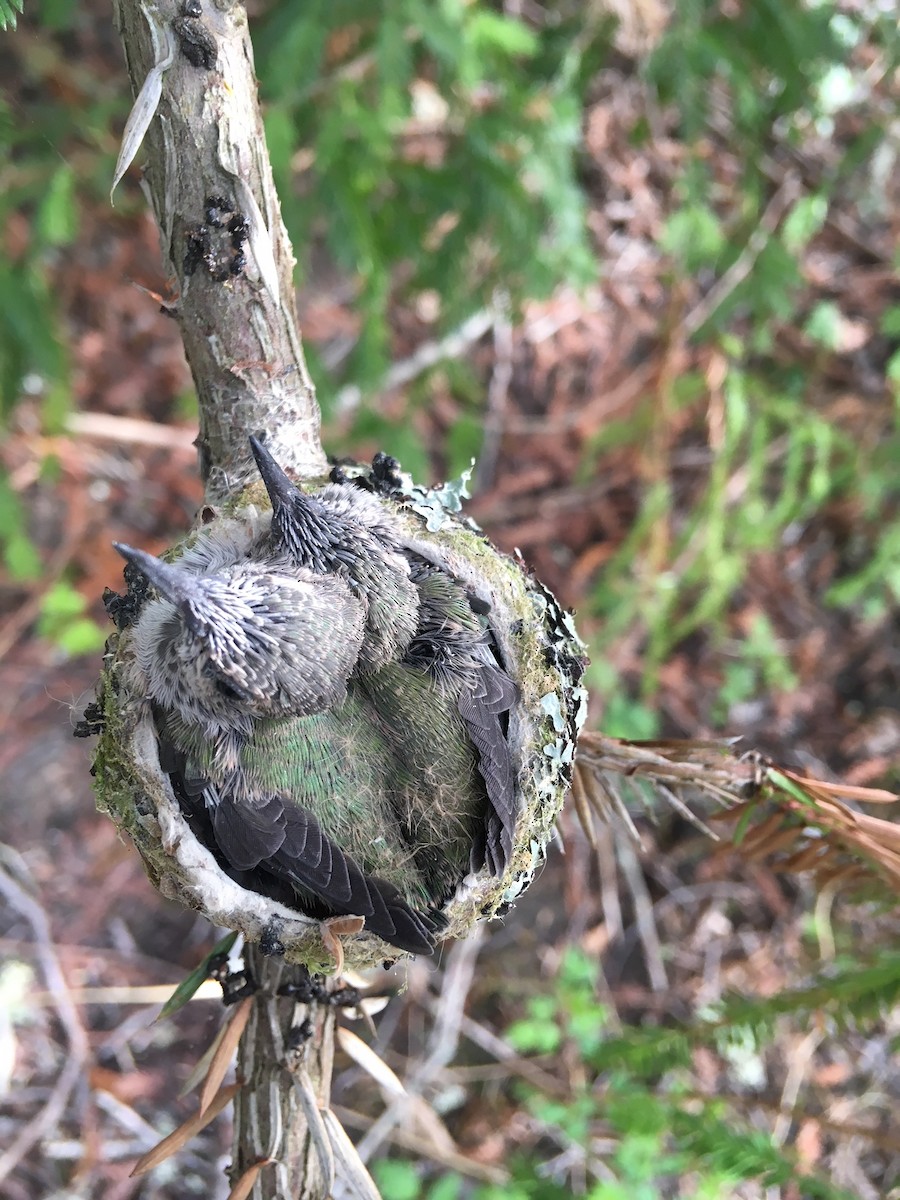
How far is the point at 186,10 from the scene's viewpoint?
1.20 meters

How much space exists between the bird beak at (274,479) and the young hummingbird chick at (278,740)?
0.51 feet

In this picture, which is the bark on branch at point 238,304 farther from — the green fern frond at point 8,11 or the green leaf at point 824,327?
the green leaf at point 824,327

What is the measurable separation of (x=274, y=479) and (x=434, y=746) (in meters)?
0.61

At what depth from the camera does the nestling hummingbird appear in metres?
1.51

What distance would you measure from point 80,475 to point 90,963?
2.07 meters

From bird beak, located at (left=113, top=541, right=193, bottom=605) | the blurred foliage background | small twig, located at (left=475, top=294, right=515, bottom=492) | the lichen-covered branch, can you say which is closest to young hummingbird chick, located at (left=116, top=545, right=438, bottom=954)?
bird beak, located at (left=113, top=541, right=193, bottom=605)

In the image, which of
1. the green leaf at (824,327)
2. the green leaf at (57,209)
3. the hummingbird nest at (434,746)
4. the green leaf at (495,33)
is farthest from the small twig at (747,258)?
the green leaf at (57,209)

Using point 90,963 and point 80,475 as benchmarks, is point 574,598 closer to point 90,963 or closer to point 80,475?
point 80,475

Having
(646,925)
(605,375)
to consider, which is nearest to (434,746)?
(646,925)

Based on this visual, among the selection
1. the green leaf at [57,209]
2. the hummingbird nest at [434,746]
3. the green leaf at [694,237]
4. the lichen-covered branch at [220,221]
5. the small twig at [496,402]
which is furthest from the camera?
the small twig at [496,402]

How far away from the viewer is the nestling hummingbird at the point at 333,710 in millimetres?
1514

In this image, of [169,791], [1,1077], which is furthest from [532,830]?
[1,1077]

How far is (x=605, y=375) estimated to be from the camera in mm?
4141

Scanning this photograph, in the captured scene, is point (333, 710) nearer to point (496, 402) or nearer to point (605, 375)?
point (496, 402)
